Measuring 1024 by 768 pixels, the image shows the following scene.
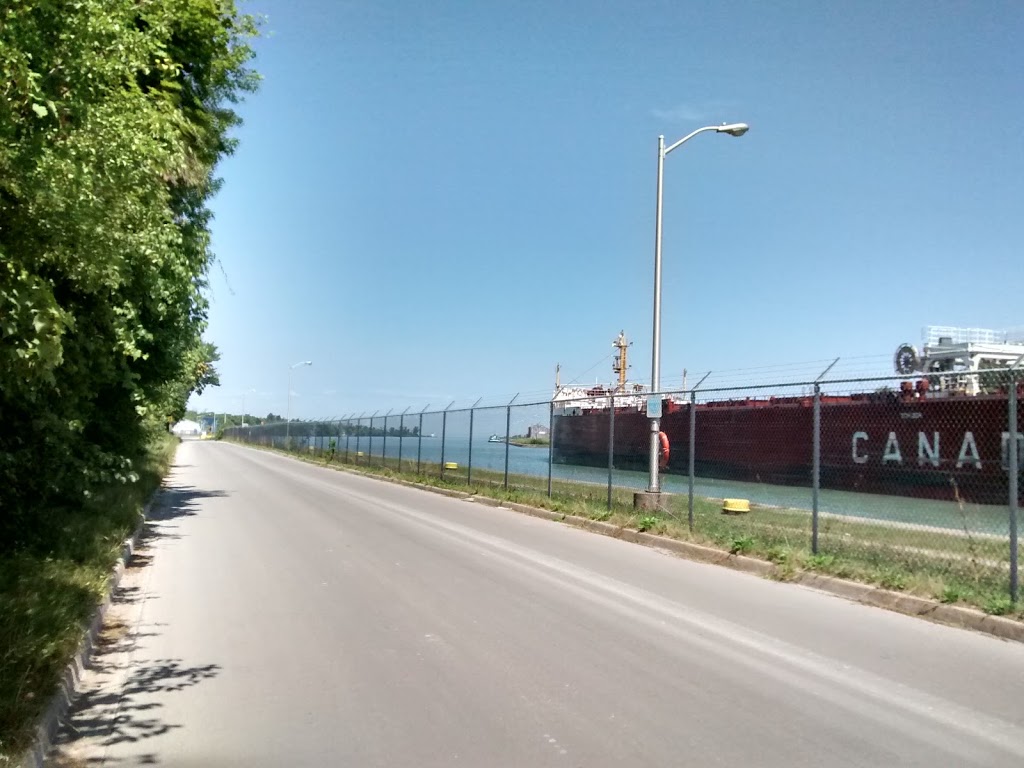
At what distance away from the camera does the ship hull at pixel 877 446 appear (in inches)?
385

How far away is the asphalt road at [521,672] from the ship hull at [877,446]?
236 centimetres

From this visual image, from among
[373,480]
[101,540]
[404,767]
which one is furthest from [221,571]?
[373,480]

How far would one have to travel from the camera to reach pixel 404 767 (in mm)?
4254

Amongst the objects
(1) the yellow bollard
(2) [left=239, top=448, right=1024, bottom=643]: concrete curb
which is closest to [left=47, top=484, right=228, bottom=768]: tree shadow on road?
(2) [left=239, top=448, right=1024, bottom=643]: concrete curb

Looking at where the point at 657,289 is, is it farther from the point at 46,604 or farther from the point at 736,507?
the point at 46,604

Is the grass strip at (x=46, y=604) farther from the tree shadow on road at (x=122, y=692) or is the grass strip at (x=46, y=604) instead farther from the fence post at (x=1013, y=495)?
the fence post at (x=1013, y=495)

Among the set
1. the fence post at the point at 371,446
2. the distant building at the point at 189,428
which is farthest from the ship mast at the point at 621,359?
the distant building at the point at 189,428

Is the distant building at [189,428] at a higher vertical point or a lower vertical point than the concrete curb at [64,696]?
higher

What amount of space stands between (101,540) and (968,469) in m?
10.3

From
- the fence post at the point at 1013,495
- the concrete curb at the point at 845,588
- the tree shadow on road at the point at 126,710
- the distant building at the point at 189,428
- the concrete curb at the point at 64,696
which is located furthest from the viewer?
the distant building at the point at 189,428

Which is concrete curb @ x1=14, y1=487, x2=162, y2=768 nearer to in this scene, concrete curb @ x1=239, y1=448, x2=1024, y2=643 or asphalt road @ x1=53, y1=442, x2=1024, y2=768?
asphalt road @ x1=53, y1=442, x2=1024, y2=768

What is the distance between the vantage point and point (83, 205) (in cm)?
471

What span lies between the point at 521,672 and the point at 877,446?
28.1ft

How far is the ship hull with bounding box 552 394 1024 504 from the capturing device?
32.1ft
